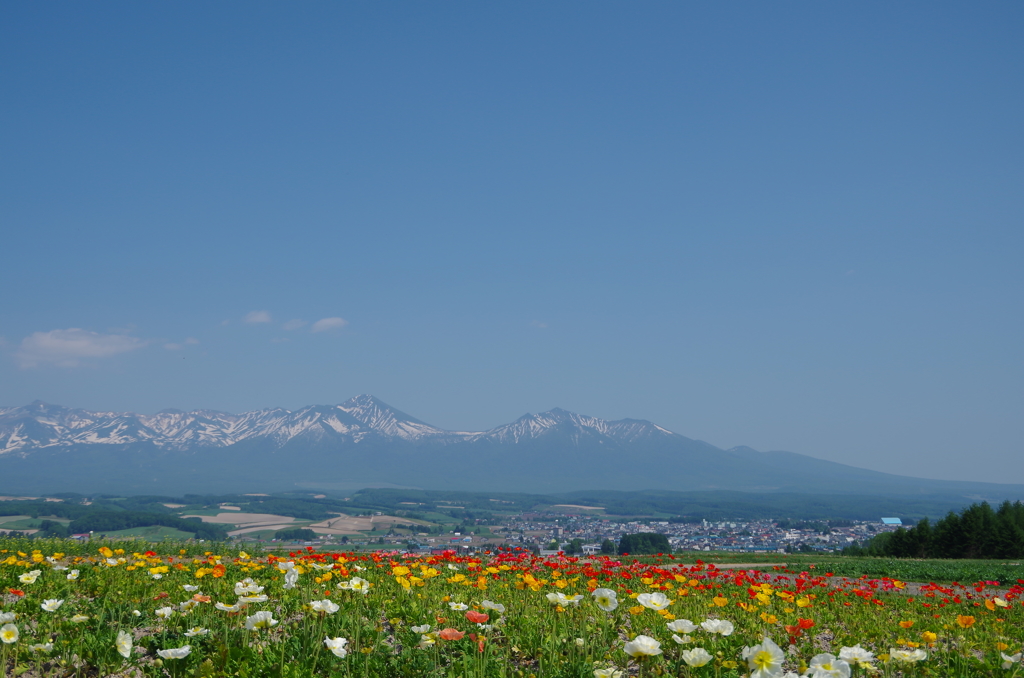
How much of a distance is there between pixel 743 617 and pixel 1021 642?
292 centimetres

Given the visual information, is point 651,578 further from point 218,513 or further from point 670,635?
point 218,513

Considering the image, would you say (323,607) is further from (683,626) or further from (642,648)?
(683,626)

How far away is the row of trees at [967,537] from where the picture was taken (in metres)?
38.9

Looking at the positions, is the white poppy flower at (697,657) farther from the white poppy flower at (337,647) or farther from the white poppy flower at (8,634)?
the white poppy flower at (8,634)

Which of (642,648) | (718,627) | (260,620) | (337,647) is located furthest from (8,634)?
(718,627)

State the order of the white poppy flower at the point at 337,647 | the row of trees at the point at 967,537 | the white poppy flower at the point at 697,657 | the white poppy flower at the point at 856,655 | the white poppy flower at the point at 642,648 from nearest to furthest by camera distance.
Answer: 1. the white poppy flower at the point at 642,648
2. the white poppy flower at the point at 856,655
3. the white poppy flower at the point at 697,657
4. the white poppy flower at the point at 337,647
5. the row of trees at the point at 967,537

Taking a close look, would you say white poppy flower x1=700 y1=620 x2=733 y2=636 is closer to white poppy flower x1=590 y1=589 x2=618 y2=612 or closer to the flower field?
the flower field

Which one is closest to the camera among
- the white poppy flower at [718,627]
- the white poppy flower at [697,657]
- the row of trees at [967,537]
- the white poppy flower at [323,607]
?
the white poppy flower at [697,657]

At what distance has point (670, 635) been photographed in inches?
245

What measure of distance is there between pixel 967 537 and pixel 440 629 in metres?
47.1

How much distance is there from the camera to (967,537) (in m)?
40.2

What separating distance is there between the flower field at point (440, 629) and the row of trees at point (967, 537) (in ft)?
124

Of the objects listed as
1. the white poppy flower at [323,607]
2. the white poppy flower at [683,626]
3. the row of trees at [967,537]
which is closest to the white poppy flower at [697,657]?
the white poppy flower at [683,626]

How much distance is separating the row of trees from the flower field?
3766 centimetres
